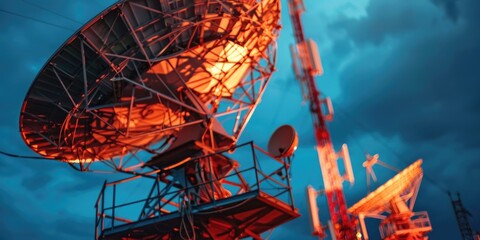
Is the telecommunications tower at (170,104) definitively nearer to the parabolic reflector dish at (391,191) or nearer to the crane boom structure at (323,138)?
the parabolic reflector dish at (391,191)

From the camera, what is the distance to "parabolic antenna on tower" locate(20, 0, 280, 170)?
20625 millimetres

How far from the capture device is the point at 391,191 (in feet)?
168

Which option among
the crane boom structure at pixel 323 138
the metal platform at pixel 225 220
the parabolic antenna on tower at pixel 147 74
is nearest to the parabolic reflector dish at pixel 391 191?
the crane boom structure at pixel 323 138

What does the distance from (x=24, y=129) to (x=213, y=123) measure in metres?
8.77

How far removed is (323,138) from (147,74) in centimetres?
5823

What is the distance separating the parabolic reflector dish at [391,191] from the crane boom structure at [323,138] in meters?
13.0

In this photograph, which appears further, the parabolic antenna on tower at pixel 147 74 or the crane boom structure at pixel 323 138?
the crane boom structure at pixel 323 138

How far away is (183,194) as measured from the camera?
2105 cm

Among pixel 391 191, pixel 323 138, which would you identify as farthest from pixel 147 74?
pixel 323 138

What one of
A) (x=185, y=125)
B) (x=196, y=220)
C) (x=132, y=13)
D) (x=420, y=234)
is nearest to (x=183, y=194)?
(x=196, y=220)

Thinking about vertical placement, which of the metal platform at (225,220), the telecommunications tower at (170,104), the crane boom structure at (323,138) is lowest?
the metal platform at (225,220)

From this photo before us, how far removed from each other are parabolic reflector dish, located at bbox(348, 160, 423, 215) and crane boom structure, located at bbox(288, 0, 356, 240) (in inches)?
510

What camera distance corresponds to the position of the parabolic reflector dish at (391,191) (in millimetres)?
50466

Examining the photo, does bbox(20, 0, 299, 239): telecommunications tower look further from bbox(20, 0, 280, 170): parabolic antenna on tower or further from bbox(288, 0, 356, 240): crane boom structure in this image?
bbox(288, 0, 356, 240): crane boom structure
